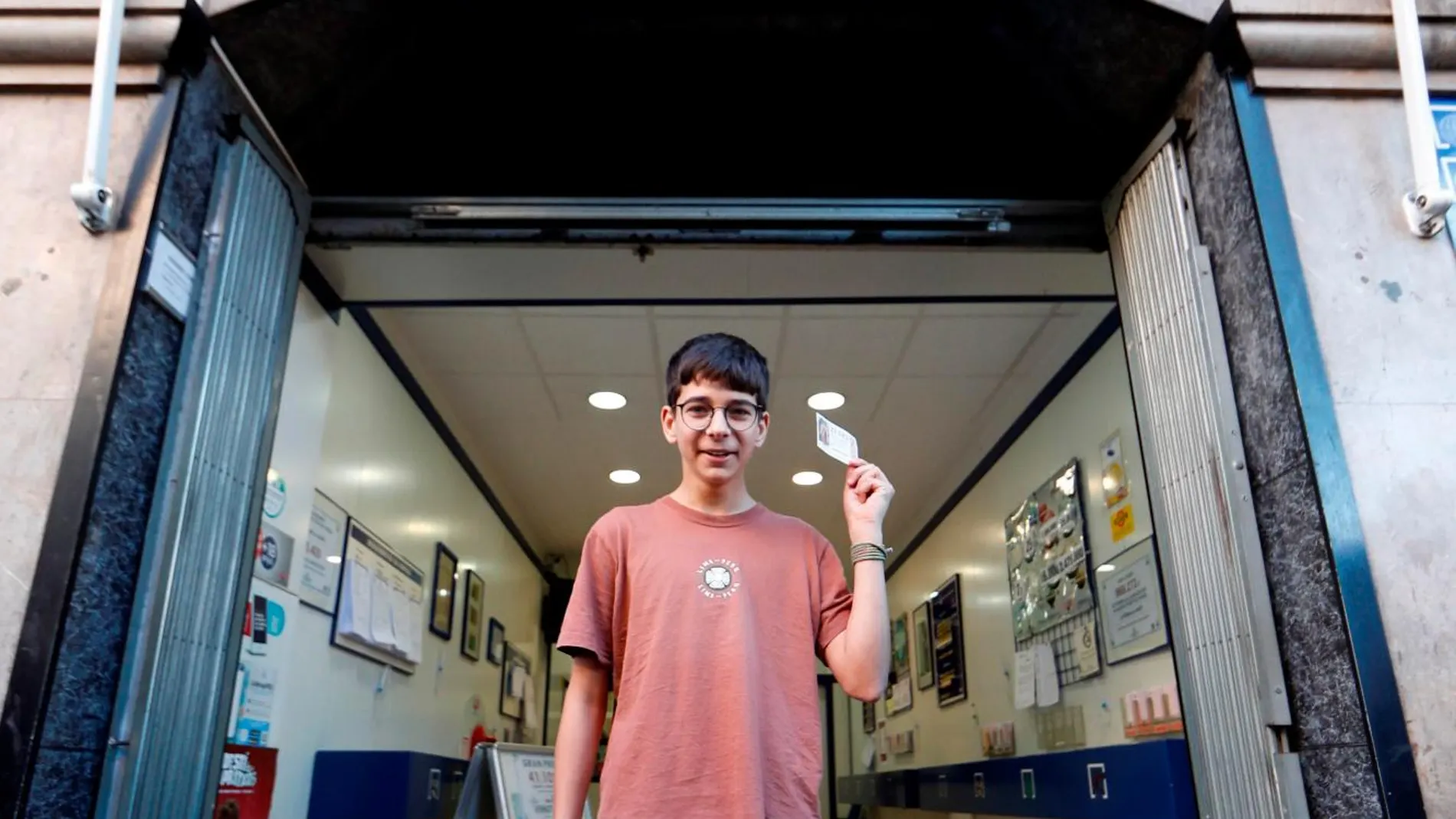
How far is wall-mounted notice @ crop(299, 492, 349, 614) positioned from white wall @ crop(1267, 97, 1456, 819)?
2.57 m

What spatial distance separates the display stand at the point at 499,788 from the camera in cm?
350

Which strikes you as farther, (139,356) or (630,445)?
(630,445)

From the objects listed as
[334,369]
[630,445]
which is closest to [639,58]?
[334,369]

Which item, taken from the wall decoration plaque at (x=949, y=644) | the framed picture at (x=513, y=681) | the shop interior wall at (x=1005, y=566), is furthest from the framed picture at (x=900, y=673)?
the framed picture at (x=513, y=681)

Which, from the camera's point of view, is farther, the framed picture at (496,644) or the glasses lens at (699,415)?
the framed picture at (496,644)

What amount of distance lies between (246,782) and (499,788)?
101 centimetres

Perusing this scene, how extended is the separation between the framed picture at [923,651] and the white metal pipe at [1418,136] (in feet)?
16.0

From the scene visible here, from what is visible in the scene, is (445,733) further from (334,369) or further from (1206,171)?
(1206,171)

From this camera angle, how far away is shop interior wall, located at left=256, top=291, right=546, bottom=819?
116 inches

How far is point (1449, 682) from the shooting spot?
1.52 meters

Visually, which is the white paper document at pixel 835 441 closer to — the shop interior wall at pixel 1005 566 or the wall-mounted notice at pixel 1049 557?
the shop interior wall at pixel 1005 566

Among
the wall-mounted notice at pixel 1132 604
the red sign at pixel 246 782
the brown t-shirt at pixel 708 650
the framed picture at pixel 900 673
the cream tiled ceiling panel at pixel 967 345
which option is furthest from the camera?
the framed picture at pixel 900 673

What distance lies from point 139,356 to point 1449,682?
6.89ft

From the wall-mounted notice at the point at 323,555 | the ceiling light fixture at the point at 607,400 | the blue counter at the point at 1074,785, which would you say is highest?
the ceiling light fixture at the point at 607,400
